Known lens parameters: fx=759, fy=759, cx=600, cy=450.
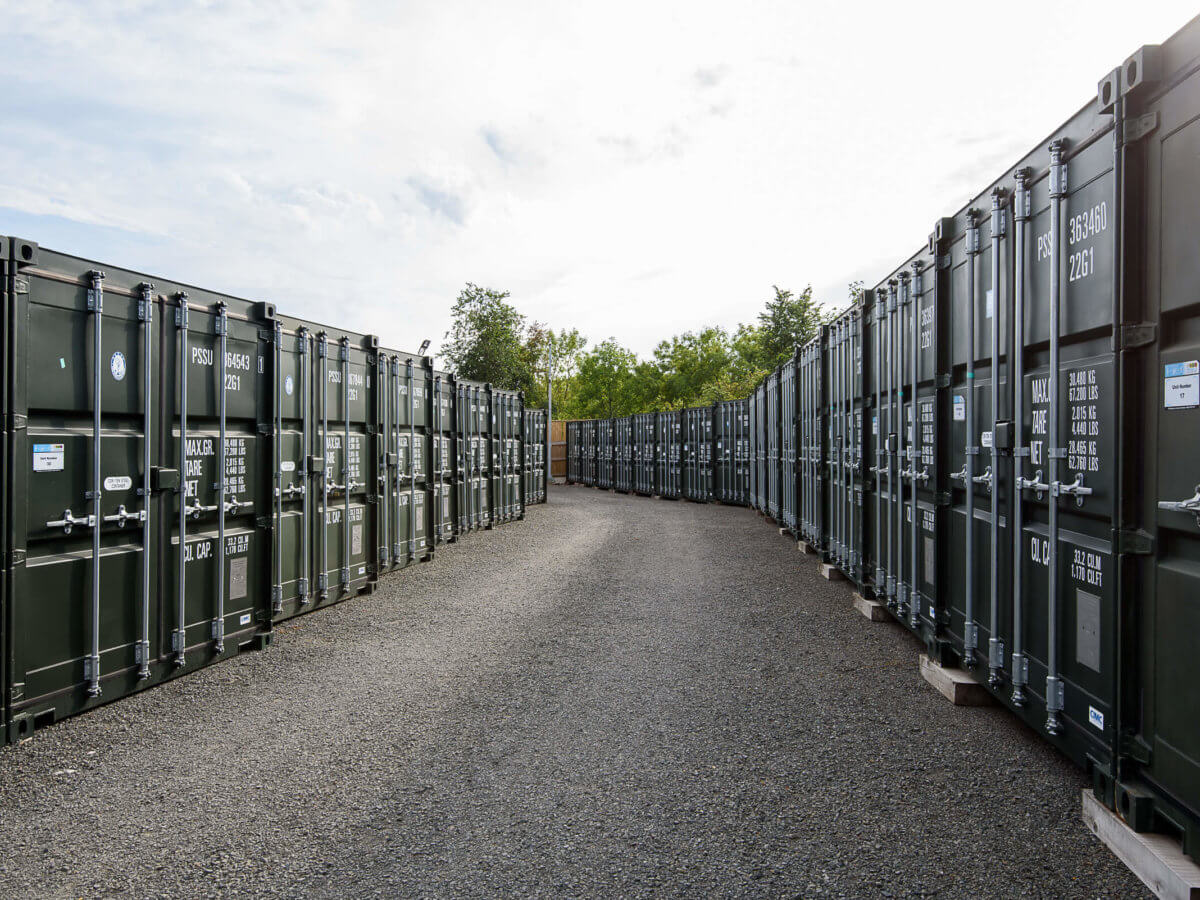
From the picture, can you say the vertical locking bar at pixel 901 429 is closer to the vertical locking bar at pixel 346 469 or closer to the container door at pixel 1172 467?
the container door at pixel 1172 467

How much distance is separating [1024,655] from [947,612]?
133 cm

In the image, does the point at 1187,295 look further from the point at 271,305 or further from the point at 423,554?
the point at 423,554

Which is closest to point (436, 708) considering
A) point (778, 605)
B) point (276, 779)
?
point (276, 779)

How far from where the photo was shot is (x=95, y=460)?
5195mm

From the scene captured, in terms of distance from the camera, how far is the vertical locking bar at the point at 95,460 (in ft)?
17.1

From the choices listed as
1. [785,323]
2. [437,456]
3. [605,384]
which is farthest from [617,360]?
[437,456]

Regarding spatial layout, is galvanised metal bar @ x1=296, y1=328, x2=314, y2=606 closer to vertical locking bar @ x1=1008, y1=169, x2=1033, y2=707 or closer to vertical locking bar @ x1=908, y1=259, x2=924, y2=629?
vertical locking bar @ x1=908, y1=259, x2=924, y2=629

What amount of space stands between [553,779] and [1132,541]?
3138mm

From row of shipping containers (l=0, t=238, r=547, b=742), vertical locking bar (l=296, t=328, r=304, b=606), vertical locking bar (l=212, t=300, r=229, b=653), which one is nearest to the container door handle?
row of shipping containers (l=0, t=238, r=547, b=742)

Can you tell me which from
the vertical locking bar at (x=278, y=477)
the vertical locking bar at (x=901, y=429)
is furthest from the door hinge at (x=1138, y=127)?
the vertical locking bar at (x=278, y=477)

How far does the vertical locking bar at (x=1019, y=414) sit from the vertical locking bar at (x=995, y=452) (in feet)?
0.40

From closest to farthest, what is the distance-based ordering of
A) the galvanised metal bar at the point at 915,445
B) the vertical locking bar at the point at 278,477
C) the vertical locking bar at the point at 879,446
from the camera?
1. the galvanised metal bar at the point at 915,445
2. the vertical locking bar at the point at 278,477
3. the vertical locking bar at the point at 879,446

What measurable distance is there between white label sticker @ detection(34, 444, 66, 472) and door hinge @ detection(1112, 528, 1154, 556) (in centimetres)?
611

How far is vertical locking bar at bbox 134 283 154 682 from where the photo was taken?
5613mm
